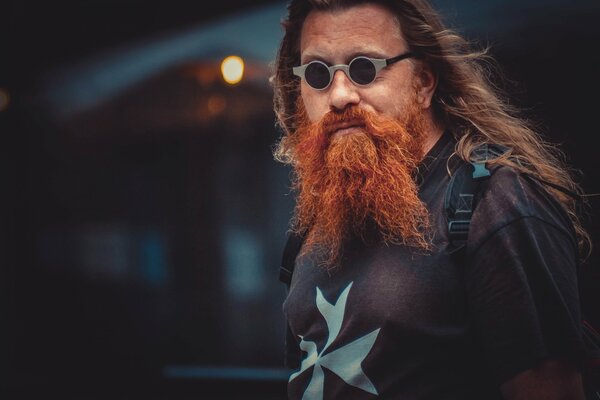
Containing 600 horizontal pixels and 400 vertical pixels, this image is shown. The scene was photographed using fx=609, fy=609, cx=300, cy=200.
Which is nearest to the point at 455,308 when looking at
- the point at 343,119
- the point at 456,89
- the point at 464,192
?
the point at 464,192

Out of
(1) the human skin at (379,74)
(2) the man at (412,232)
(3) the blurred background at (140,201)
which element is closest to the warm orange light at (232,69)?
(3) the blurred background at (140,201)

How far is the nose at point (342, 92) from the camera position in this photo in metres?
1.83

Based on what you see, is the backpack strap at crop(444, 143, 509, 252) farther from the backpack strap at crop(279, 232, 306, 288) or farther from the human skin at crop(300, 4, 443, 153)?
the backpack strap at crop(279, 232, 306, 288)

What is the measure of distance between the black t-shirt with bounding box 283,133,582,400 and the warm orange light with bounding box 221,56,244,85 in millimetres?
2858

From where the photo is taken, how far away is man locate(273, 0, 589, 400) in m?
1.38

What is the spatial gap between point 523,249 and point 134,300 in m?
3.83

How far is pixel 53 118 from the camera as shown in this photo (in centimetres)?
507

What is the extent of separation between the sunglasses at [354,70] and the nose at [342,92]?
0.6 inches

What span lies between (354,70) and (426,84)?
27 centimetres

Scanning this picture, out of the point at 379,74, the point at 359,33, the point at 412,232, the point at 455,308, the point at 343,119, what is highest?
the point at 359,33

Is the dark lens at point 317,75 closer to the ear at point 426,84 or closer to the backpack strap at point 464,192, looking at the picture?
the ear at point 426,84

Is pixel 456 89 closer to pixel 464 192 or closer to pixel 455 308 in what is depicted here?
pixel 464 192

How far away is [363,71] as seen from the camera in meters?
1.83

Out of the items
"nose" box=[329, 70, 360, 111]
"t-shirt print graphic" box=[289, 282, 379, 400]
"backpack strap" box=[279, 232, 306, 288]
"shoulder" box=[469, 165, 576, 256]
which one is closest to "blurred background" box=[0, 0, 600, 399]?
"backpack strap" box=[279, 232, 306, 288]
